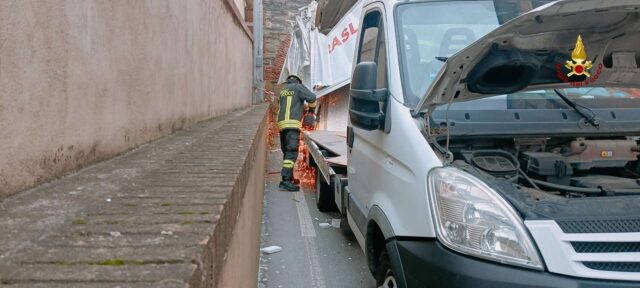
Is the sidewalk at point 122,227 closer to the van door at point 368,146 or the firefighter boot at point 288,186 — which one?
the van door at point 368,146

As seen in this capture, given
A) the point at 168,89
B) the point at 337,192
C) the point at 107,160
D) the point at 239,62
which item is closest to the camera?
the point at 107,160

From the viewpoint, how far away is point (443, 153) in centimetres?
245

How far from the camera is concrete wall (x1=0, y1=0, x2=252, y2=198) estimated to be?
1.75 m

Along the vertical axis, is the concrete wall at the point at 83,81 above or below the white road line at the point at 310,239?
above

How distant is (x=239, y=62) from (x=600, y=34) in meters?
8.95

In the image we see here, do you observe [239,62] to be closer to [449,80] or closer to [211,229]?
[449,80]

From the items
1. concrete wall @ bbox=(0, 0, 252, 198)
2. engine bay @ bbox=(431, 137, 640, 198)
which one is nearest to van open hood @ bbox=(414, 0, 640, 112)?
engine bay @ bbox=(431, 137, 640, 198)

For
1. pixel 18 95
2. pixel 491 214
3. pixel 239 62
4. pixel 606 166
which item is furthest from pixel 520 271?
pixel 239 62

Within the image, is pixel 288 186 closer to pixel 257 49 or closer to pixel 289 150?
pixel 289 150

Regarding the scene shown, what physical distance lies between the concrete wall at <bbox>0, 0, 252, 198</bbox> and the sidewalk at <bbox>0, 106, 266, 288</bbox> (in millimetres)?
155

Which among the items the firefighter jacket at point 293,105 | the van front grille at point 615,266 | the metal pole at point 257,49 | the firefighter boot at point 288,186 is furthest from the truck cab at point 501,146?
the metal pole at point 257,49

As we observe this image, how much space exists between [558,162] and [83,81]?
8.16ft

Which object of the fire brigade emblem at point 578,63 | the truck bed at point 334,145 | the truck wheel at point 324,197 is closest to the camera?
the fire brigade emblem at point 578,63

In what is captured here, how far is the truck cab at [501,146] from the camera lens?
2006 mm
